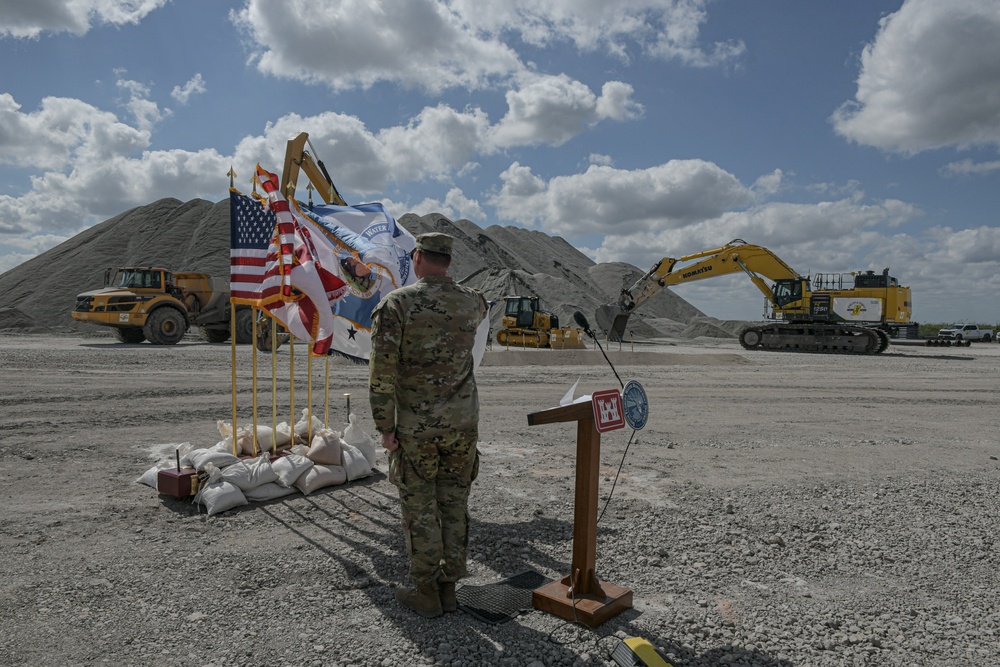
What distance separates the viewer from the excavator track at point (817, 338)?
87.2 ft

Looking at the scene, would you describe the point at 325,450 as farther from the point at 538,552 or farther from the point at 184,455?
the point at 538,552

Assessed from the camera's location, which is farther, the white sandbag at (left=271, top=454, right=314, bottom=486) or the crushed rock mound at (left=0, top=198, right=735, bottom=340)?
the crushed rock mound at (left=0, top=198, right=735, bottom=340)

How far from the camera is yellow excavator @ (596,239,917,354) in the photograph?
2669 cm

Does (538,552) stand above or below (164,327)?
below

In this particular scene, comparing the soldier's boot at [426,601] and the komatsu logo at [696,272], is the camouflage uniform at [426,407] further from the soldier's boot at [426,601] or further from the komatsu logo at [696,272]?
the komatsu logo at [696,272]

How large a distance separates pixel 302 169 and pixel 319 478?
A: 2957 mm

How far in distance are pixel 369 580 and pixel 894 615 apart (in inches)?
114

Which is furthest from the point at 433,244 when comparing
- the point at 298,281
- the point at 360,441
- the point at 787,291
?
the point at 787,291

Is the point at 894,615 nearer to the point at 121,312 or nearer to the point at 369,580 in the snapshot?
the point at 369,580

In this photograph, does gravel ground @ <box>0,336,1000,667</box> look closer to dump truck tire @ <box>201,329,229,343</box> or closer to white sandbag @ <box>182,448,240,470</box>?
white sandbag @ <box>182,448,240,470</box>

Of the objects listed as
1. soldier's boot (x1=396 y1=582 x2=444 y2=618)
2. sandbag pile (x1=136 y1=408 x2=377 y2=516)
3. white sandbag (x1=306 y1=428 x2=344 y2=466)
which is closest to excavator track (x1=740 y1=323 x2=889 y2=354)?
sandbag pile (x1=136 y1=408 x2=377 y2=516)

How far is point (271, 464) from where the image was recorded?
5.49m

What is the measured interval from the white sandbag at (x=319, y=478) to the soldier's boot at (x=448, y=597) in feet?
7.52

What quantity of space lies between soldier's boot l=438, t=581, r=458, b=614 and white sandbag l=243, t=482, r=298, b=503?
2.33m
